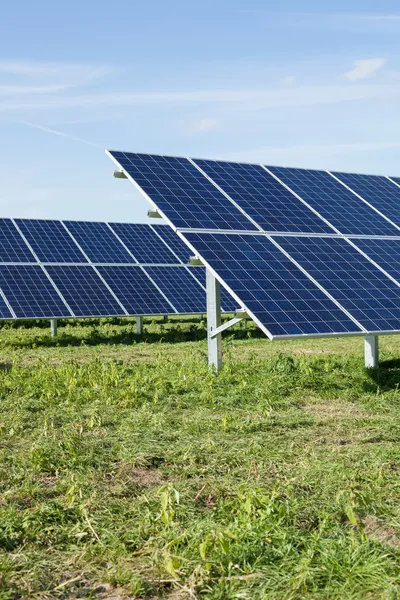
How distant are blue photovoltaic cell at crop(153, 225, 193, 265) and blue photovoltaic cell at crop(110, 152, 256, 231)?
11.1 metres

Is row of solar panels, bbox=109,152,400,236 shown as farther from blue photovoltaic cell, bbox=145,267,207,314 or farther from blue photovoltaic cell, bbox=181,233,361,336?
blue photovoltaic cell, bbox=145,267,207,314

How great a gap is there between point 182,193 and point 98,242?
1270cm

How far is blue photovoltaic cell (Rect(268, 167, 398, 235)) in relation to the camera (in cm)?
1586

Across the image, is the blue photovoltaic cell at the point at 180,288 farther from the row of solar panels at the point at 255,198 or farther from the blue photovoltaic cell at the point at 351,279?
the blue photovoltaic cell at the point at 351,279

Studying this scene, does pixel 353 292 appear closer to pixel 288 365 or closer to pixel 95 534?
pixel 288 365

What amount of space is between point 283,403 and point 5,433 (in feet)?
13.5

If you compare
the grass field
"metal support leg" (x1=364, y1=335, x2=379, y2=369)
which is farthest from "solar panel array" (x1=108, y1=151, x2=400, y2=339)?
"metal support leg" (x1=364, y1=335, x2=379, y2=369)

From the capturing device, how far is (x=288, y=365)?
13.7 m

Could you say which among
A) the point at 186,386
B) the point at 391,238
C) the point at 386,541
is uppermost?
the point at 391,238

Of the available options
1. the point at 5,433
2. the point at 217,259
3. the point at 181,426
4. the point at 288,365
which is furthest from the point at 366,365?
the point at 5,433

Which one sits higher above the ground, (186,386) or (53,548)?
(186,386)

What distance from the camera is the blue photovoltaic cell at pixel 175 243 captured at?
27594mm

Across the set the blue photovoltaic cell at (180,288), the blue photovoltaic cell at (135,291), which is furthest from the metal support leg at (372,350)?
the blue photovoltaic cell at (135,291)

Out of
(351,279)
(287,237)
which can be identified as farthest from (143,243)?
(351,279)
